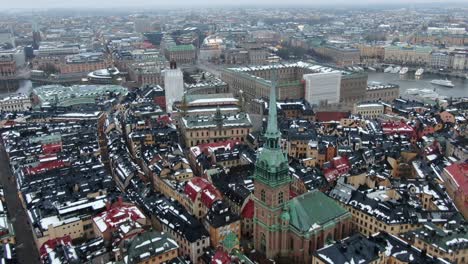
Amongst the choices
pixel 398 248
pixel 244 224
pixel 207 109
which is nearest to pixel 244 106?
pixel 207 109

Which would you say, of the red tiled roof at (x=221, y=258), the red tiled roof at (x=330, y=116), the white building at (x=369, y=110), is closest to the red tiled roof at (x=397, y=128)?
the red tiled roof at (x=330, y=116)

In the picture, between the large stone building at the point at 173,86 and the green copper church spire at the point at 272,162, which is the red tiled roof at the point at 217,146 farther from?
the large stone building at the point at 173,86

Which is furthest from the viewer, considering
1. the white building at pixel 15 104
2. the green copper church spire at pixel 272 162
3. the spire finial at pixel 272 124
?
the white building at pixel 15 104

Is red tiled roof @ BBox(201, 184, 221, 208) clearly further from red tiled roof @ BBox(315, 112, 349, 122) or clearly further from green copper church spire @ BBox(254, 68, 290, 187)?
red tiled roof @ BBox(315, 112, 349, 122)

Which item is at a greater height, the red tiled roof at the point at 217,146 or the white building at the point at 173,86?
the white building at the point at 173,86

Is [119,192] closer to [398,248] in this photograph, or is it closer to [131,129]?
[131,129]

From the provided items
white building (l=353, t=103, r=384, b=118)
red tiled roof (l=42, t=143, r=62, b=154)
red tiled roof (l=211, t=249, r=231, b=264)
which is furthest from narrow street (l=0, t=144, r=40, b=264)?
white building (l=353, t=103, r=384, b=118)
